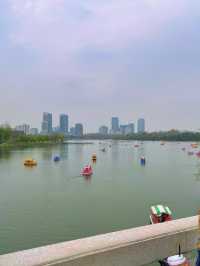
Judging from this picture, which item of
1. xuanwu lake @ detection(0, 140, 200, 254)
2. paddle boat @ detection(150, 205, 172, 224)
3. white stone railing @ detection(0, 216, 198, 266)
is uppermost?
white stone railing @ detection(0, 216, 198, 266)

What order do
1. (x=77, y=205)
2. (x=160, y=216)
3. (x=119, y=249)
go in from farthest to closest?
1. (x=77, y=205)
2. (x=160, y=216)
3. (x=119, y=249)

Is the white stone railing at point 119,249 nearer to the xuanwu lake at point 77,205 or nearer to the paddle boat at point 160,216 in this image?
the paddle boat at point 160,216

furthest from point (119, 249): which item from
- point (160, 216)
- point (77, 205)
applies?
point (77, 205)

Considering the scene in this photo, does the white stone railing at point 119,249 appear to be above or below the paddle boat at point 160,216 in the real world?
above

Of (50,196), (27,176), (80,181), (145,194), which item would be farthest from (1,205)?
(27,176)

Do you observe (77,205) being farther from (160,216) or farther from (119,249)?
(119,249)

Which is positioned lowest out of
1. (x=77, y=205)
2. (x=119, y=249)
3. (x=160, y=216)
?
(x=77, y=205)

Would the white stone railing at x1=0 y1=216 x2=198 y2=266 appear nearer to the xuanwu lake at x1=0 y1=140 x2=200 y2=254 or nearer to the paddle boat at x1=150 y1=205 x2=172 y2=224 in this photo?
the paddle boat at x1=150 y1=205 x2=172 y2=224

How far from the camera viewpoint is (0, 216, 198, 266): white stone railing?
99.7 inches

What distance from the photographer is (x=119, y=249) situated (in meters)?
2.80

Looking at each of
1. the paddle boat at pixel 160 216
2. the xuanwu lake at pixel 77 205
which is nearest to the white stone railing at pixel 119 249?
the paddle boat at pixel 160 216

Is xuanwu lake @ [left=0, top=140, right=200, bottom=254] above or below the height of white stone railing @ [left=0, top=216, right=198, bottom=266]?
below

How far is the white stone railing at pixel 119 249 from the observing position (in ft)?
8.31

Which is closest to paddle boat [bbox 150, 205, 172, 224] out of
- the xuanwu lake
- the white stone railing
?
the xuanwu lake
